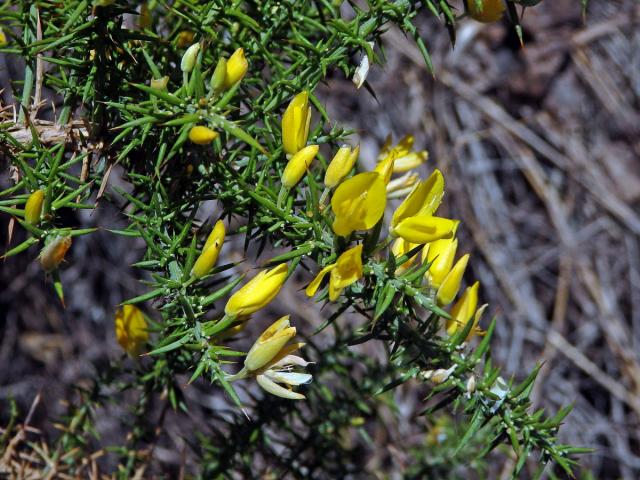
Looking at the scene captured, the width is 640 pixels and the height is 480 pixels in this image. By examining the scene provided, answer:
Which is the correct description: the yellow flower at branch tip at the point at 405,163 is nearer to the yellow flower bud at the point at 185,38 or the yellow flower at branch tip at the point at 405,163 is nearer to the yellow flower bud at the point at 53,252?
the yellow flower bud at the point at 185,38

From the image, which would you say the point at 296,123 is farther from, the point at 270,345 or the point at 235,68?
the point at 270,345

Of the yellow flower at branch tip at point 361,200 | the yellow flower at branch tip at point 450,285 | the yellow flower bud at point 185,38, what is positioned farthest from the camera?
the yellow flower bud at point 185,38

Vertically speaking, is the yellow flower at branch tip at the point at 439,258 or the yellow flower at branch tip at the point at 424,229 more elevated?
the yellow flower at branch tip at the point at 424,229

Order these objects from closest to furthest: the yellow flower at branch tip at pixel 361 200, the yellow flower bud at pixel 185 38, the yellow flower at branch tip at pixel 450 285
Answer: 1. the yellow flower at branch tip at pixel 361 200
2. the yellow flower at branch tip at pixel 450 285
3. the yellow flower bud at pixel 185 38

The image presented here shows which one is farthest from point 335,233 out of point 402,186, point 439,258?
point 402,186

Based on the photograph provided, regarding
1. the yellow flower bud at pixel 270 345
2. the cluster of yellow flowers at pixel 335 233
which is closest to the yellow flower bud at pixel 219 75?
the cluster of yellow flowers at pixel 335 233

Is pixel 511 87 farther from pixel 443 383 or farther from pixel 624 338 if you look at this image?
pixel 443 383

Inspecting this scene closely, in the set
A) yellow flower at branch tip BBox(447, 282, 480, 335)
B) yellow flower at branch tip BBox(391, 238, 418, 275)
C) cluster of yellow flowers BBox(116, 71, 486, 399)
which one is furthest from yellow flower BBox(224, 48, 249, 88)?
yellow flower at branch tip BBox(447, 282, 480, 335)

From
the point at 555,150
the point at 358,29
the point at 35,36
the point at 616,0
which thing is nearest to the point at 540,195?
the point at 555,150
